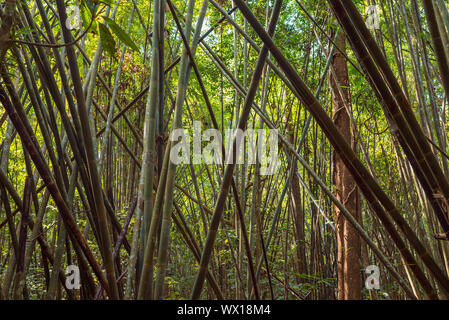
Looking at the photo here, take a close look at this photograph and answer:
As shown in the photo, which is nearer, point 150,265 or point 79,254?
point 150,265

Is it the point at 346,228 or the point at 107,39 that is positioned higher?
the point at 107,39

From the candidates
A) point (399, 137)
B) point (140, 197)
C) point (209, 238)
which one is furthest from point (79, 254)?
point (399, 137)

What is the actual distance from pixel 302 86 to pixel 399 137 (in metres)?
0.36

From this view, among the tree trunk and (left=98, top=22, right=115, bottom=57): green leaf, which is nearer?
(left=98, top=22, right=115, bottom=57): green leaf

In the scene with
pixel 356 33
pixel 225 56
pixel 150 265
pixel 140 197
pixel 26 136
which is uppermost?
pixel 225 56

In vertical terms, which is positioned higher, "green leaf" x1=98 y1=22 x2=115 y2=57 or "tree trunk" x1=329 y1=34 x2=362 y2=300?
"green leaf" x1=98 y1=22 x2=115 y2=57

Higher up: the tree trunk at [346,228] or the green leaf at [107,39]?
the green leaf at [107,39]

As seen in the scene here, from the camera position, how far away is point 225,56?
4.35 metres

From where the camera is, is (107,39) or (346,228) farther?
(346,228)

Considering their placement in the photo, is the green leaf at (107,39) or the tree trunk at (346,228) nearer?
the green leaf at (107,39)
